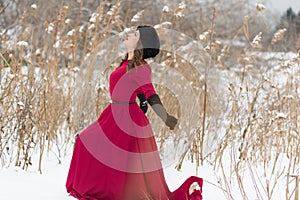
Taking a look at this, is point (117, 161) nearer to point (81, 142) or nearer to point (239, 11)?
point (81, 142)

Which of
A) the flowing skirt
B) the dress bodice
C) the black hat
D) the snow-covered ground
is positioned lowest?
the snow-covered ground

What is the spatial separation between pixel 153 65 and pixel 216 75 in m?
0.55

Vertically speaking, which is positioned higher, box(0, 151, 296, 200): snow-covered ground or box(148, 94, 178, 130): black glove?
box(148, 94, 178, 130): black glove

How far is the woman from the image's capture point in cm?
211

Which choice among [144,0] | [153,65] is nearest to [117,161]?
[153,65]

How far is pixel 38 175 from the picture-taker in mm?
2643

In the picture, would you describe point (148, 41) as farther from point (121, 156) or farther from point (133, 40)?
point (121, 156)

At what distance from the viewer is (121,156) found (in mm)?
2104

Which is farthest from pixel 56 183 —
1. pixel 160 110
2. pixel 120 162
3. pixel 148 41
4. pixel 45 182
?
pixel 148 41

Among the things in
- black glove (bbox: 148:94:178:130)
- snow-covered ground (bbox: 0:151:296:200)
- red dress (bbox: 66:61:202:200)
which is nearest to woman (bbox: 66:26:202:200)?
red dress (bbox: 66:61:202:200)

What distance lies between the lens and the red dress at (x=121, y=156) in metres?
2.11

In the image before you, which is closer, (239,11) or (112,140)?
(112,140)

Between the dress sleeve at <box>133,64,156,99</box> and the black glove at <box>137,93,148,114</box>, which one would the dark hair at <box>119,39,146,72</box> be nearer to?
the dress sleeve at <box>133,64,156,99</box>

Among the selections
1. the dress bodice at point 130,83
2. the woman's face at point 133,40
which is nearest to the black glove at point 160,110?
the dress bodice at point 130,83
